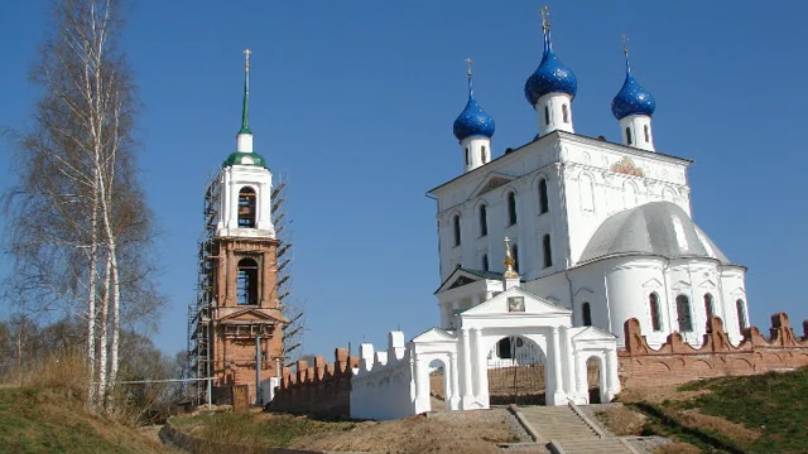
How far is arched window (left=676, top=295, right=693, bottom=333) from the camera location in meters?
28.5

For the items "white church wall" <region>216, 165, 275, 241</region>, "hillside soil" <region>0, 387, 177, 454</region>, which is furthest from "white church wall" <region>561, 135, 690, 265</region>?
"hillside soil" <region>0, 387, 177, 454</region>

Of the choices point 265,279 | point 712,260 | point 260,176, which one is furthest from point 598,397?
point 260,176

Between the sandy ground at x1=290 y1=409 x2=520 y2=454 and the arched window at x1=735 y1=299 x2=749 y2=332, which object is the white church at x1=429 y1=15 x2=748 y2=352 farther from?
the sandy ground at x1=290 y1=409 x2=520 y2=454

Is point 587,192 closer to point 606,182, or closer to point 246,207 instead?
point 606,182

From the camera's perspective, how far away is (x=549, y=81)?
33250 millimetres

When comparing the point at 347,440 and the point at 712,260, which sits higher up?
the point at 712,260

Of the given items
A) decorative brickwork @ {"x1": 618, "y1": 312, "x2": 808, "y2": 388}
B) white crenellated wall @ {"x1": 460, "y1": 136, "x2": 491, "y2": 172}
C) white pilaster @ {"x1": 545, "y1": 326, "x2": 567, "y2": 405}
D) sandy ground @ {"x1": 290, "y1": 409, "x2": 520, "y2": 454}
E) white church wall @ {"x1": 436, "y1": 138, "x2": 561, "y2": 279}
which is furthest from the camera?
white crenellated wall @ {"x1": 460, "y1": 136, "x2": 491, "y2": 172}

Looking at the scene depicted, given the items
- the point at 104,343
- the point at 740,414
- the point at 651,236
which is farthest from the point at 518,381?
the point at 104,343

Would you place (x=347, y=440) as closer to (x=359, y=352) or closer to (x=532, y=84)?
(x=359, y=352)

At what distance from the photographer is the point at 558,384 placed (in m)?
21.9

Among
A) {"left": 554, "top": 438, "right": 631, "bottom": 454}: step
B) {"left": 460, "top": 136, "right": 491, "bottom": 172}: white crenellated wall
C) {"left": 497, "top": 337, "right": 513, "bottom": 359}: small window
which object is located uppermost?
{"left": 460, "top": 136, "right": 491, "bottom": 172}: white crenellated wall

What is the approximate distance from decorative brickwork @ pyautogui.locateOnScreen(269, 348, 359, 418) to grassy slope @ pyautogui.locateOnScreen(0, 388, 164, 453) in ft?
45.2

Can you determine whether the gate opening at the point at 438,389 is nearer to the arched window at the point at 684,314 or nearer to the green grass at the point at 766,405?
the green grass at the point at 766,405

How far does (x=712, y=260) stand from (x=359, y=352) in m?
12.3
